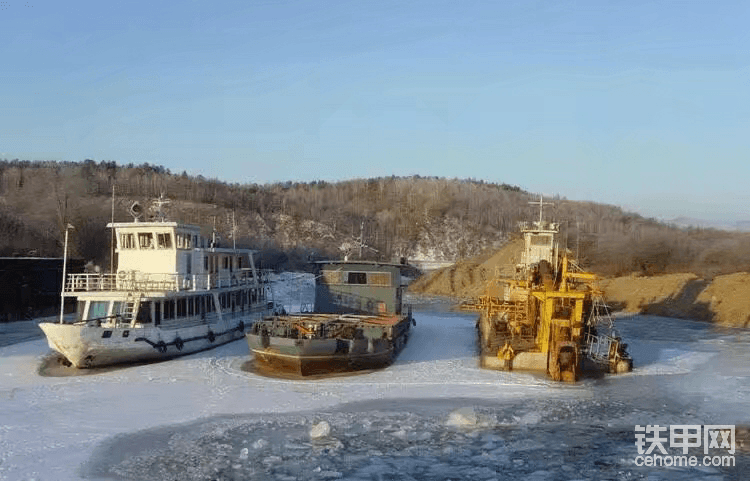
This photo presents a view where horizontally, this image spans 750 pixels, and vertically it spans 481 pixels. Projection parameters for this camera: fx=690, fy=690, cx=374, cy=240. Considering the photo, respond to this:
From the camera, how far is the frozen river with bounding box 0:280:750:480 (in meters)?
13.3

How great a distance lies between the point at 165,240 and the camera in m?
26.4

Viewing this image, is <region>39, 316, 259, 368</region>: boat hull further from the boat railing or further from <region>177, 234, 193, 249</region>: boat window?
<region>177, 234, 193, 249</region>: boat window

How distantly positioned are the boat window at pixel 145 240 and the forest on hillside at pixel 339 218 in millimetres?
35891

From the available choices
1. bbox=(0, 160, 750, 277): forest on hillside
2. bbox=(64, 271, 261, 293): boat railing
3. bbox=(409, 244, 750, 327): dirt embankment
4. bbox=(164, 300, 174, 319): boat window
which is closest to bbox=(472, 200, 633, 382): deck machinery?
bbox=(409, 244, 750, 327): dirt embankment

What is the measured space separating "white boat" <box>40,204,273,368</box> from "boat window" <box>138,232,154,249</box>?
0.04 m

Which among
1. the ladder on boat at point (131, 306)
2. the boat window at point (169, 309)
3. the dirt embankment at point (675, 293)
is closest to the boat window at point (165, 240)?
the boat window at point (169, 309)

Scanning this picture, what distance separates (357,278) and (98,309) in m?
10.6

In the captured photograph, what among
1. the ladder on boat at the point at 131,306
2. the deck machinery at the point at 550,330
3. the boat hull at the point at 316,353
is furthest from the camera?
the ladder on boat at the point at 131,306

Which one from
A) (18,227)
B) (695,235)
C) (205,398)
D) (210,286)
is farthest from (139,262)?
(695,235)

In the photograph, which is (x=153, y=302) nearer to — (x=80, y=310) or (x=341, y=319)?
(x=80, y=310)

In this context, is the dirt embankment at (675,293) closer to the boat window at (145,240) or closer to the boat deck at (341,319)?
the boat deck at (341,319)

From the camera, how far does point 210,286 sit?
91.8 feet

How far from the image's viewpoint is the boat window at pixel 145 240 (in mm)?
26672

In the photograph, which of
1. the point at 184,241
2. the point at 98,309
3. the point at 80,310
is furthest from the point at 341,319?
the point at 80,310
